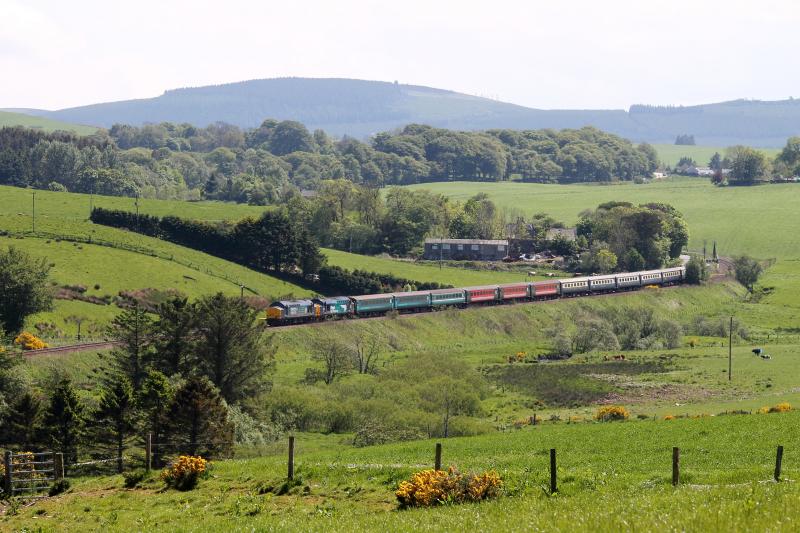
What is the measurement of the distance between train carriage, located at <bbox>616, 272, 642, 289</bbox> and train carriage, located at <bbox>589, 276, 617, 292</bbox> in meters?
0.87

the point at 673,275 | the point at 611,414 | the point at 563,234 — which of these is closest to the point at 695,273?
the point at 673,275

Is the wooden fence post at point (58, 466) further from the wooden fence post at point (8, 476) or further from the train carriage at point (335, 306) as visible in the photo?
the train carriage at point (335, 306)

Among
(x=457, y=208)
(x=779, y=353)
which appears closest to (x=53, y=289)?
(x=779, y=353)

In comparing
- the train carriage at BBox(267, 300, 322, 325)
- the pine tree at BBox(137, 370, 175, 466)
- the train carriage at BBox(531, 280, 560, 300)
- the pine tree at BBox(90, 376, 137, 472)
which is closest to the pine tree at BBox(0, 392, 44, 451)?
the pine tree at BBox(90, 376, 137, 472)

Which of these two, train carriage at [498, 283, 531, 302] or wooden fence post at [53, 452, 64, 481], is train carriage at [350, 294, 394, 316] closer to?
train carriage at [498, 283, 531, 302]

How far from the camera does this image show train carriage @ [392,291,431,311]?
336 ft

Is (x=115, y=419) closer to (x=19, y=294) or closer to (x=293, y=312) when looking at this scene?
(x=19, y=294)

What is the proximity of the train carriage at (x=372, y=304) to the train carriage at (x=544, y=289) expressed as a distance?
19815 mm

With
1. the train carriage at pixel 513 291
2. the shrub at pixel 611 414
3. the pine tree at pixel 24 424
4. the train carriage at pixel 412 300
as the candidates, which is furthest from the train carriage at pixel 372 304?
the pine tree at pixel 24 424

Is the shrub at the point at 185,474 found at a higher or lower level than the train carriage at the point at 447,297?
higher

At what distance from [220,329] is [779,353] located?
45.9m

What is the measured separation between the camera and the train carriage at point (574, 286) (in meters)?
120

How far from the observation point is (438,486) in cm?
2580

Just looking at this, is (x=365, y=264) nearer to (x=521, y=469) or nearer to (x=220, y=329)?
(x=220, y=329)
